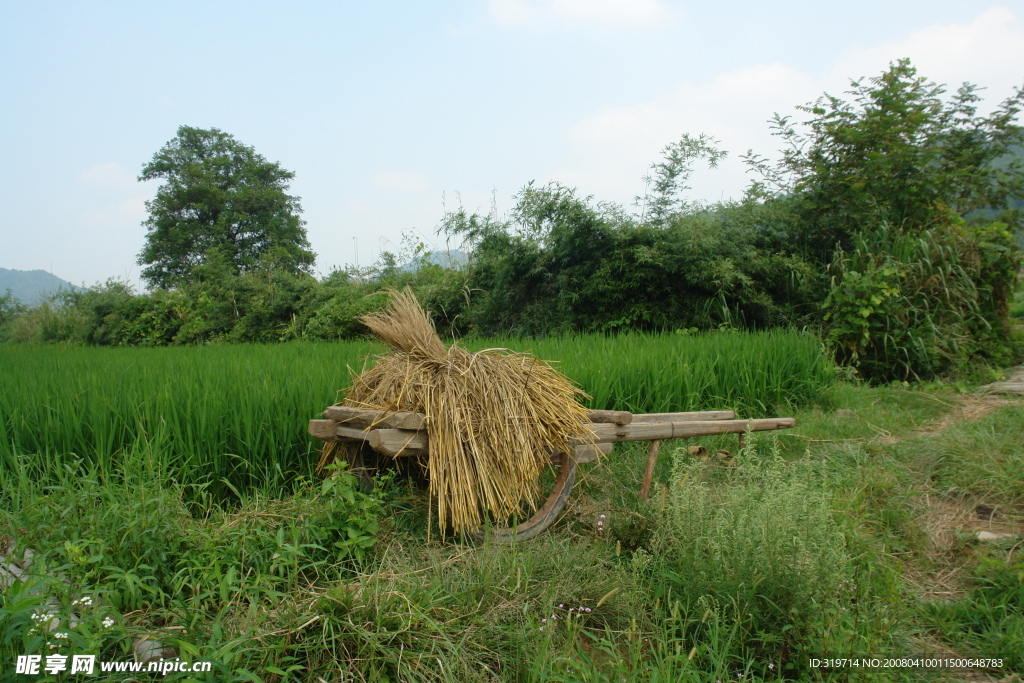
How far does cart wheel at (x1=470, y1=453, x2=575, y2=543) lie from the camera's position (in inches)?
90.4

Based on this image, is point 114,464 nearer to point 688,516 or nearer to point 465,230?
point 688,516

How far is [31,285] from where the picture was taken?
8256 cm

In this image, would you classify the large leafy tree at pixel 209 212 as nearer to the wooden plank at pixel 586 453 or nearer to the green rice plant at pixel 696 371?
the green rice plant at pixel 696 371

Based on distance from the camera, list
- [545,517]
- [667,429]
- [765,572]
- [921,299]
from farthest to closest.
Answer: [921,299], [667,429], [545,517], [765,572]

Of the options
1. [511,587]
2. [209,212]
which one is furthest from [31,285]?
[511,587]

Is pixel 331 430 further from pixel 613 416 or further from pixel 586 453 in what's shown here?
pixel 613 416

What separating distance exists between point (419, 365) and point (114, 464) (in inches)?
61.8

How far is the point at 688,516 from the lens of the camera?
2.20 meters

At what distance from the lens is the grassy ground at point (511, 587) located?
165 centimetres

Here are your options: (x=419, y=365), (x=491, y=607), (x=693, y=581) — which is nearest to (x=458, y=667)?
(x=491, y=607)

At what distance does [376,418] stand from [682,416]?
1.67 meters

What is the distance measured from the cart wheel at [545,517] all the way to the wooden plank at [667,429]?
202 mm

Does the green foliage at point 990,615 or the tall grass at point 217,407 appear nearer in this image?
the green foliage at point 990,615

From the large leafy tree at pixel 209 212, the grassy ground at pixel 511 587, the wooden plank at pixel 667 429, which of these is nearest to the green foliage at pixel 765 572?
the grassy ground at pixel 511 587
